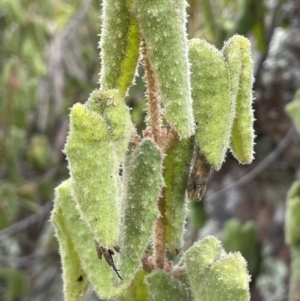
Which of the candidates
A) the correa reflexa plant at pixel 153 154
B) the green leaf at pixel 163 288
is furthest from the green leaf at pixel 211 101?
the green leaf at pixel 163 288

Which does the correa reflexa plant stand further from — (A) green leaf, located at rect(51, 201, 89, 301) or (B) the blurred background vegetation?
(B) the blurred background vegetation

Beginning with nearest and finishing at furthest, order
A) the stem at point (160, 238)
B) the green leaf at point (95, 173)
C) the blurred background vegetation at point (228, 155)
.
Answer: the green leaf at point (95, 173), the stem at point (160, 238), the blurred background vegetation at point (228, 155)

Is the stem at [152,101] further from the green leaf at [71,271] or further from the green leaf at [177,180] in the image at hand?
the green leaf at [71,271]

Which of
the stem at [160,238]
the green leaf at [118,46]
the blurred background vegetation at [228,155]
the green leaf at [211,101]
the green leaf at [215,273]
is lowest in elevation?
the green leaf at [215,273]

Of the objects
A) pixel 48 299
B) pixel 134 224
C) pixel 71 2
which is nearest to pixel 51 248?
pixel 48 299

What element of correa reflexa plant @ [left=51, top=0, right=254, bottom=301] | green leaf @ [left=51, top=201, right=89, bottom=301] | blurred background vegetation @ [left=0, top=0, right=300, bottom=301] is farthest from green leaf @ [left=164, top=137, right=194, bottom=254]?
blurred background vegetation @ [left=0, top=0, right=300, bottom=301]

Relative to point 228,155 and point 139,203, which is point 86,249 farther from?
point 228,155
